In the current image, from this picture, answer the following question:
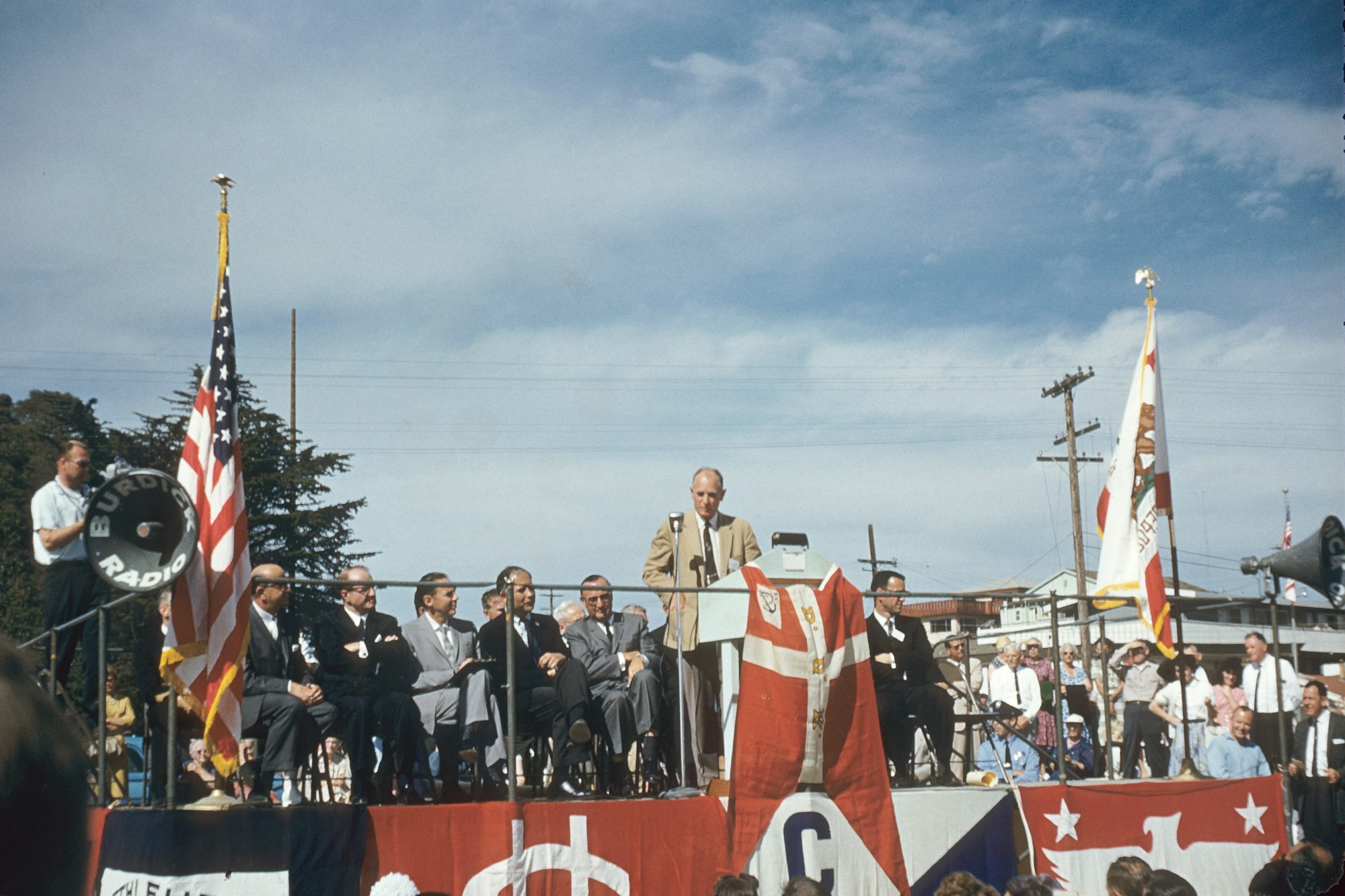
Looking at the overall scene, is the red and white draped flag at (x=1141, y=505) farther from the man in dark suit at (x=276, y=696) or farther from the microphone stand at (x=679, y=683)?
the man in dark suit at (x=276, y=696)

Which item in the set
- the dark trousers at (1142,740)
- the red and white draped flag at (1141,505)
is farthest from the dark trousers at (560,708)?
the dark trousers at (1142,740)

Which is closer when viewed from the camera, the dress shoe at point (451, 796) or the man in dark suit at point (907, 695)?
the dress shoe at point (451, 796)

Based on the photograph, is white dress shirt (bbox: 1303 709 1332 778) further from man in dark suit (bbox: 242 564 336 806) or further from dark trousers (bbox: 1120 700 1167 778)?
man in dark suit (bbox: 242 564 336 806)

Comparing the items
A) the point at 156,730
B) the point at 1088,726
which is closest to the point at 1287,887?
the point at 1088,726

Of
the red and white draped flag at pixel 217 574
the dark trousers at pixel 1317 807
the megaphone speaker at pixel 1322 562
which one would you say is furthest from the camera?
the dark trousers at pixel 1317 807

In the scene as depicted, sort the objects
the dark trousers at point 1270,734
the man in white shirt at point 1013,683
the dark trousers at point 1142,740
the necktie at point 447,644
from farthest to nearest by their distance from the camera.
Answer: the man in white shirt at point 1013,683
the dark trousers at point 1142,740
the dark trousers at point 1270,734
the necktie at point 447,644

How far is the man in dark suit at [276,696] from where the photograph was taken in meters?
7.71

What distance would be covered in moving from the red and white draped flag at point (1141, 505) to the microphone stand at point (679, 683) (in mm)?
3885

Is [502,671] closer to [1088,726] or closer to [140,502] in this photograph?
[140,502]

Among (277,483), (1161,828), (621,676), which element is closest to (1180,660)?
(1161,828)

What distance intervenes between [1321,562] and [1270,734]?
4106 millimetres

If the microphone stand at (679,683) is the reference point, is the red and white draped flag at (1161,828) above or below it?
below

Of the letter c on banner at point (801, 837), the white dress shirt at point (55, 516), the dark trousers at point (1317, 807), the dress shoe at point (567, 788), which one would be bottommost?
the dark trousers at point (1317, 807)

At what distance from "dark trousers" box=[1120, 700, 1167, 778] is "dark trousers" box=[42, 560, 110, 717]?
841 cm
